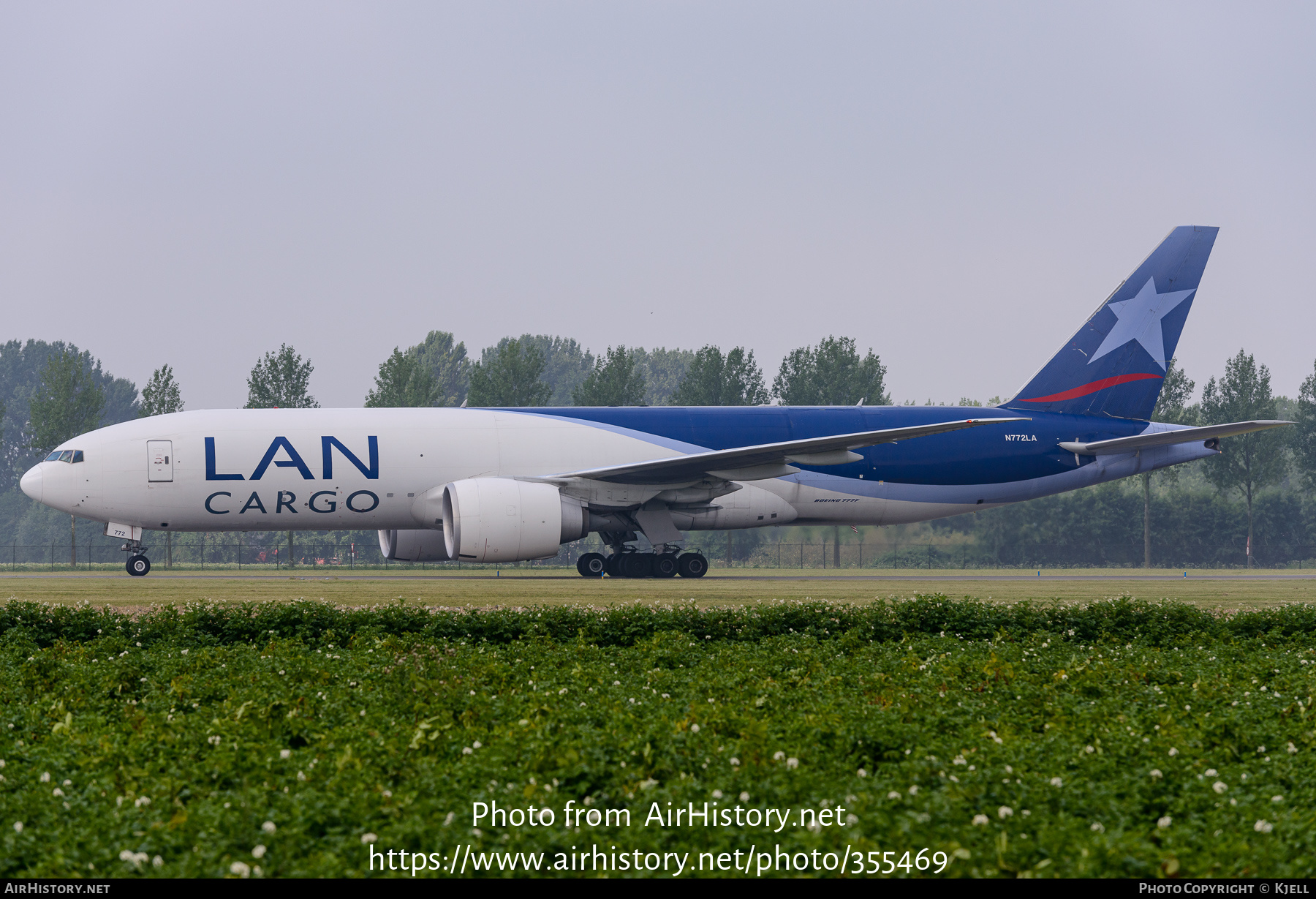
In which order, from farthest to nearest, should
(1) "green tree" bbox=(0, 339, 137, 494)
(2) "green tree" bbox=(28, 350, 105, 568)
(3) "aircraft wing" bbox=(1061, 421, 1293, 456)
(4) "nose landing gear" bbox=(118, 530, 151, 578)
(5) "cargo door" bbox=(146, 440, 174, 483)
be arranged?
(1) "green tree" bbox=(0, 339, 137, 494) < (2) "green tree" bbox=(28, 350, 105, 568) < (3) "aircraft wing" bbox=(1061, 421, 1293, 456) < (4) "nose landing gear" bbox=(118, 530, 151, 578) < (5) "cargo door" bbox=(146, 440, 174, 483)

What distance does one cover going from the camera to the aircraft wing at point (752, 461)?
24.7 meters

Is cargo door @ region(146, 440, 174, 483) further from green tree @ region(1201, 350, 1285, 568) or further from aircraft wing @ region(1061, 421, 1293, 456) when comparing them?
green tree @ region(1201, 350, 1285, 568)

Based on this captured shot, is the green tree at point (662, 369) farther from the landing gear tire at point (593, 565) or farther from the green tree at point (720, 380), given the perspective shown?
the landing gear tire at point (593, 565)

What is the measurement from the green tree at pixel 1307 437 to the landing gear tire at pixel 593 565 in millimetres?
44553

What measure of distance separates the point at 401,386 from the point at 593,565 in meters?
29.8

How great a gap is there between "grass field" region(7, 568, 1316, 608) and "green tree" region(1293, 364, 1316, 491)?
3474 cm

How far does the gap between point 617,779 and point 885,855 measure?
67.9 inches

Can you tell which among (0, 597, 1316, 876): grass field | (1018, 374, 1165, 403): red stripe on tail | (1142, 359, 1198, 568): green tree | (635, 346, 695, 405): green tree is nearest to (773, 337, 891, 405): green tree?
(1142, 359, 1198, 568): green tree

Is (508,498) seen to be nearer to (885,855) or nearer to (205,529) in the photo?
(205,529)

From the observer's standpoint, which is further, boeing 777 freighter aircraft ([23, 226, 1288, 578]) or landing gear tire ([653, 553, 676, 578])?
landing gear tire ([653, 553, 676, 578])

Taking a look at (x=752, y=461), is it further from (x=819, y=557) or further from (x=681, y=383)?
(x=681, y=383)

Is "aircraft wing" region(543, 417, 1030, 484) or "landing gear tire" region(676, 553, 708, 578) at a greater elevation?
"aircraft wing" region(543, 417, 1030, 484)

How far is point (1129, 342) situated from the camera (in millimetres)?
30766

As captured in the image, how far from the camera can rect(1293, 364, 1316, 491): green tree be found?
5822cm
